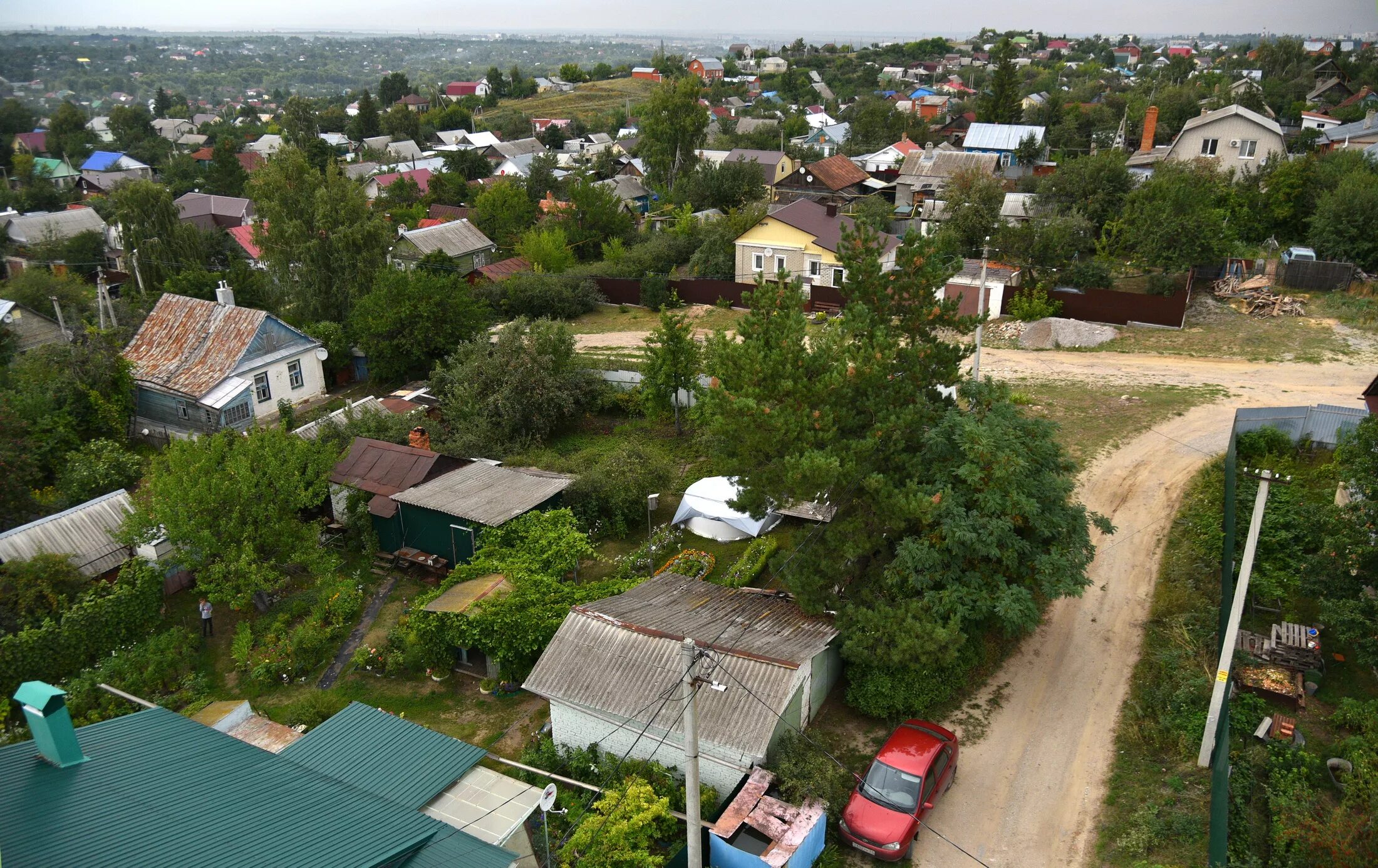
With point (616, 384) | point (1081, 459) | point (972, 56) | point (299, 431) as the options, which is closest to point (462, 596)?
point (299, 431)

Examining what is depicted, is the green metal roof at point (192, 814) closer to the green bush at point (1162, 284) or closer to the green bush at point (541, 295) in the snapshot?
the green bush at point (541, 295)

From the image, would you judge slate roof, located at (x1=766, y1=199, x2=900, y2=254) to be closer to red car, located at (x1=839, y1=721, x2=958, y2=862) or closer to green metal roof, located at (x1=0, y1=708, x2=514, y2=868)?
red car, located at (x1=839, y1=721, x2=958, y2=862)

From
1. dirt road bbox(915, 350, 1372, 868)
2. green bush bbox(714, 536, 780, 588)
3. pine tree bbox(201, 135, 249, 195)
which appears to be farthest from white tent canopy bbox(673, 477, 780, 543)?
pine tree bbox(201, 135, 249, 195)

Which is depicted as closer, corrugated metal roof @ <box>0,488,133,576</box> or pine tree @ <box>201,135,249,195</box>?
corrugated metal roof @ <box>0,488,133,576</box>

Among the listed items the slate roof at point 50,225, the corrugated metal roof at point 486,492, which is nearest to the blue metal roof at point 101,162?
the slate roof at point 50,225

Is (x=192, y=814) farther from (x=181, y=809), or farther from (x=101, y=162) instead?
(x=101, y=162)

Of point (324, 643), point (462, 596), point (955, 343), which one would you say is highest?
point (955, 343)

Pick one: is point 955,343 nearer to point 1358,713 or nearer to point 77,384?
point 1358,713
